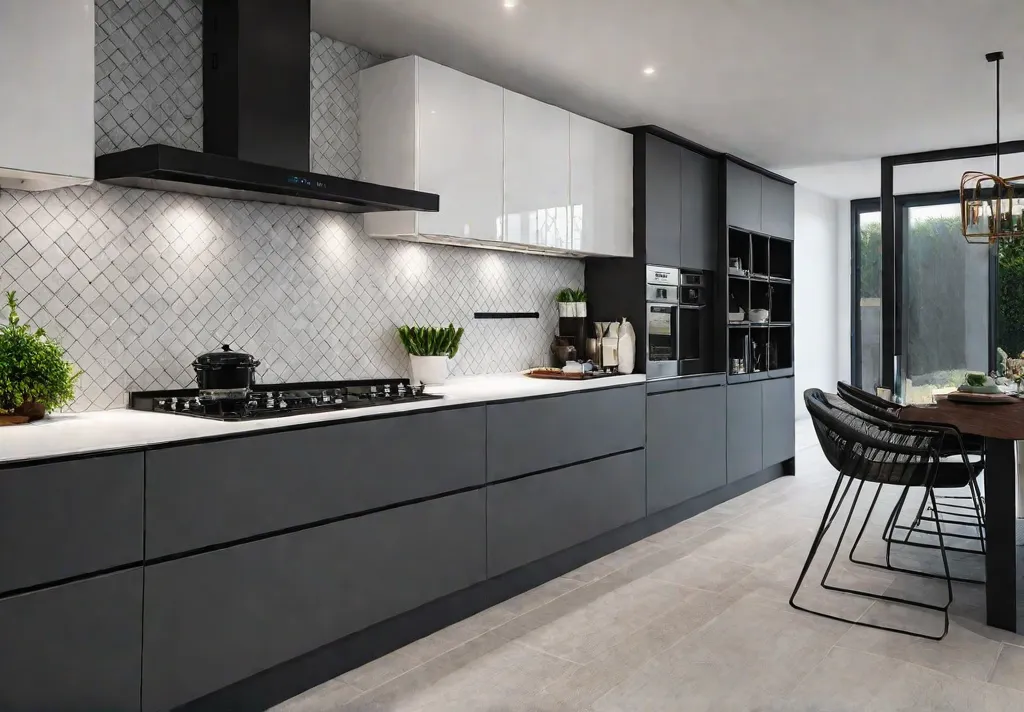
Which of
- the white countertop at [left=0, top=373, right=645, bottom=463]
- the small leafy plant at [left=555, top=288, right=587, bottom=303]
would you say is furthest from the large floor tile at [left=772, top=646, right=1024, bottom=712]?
the small leafy plant at [left=555, top=288, right=587, bottom=303]

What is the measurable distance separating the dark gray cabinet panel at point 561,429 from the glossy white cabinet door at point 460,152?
0.86 meters

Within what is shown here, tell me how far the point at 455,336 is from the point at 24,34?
215 cm

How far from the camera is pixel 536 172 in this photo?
4000 millimetres

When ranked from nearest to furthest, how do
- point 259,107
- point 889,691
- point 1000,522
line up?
point 889,691, point 259,107, point 1000,522

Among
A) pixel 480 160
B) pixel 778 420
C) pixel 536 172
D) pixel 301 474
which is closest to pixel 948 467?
pixel 536 172

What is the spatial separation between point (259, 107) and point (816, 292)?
7400 mm

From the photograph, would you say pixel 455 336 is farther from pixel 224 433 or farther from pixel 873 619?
pixel 873 619

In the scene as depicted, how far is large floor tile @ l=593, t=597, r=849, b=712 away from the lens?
8.34ft

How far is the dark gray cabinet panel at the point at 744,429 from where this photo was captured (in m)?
5.45

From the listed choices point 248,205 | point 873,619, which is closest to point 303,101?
point 248,205

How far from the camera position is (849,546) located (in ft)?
14.1

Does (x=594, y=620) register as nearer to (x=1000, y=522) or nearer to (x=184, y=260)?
(x=1000, y=522)

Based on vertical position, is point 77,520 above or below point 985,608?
above

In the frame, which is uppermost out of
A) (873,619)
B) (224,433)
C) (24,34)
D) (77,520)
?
(24,34)
